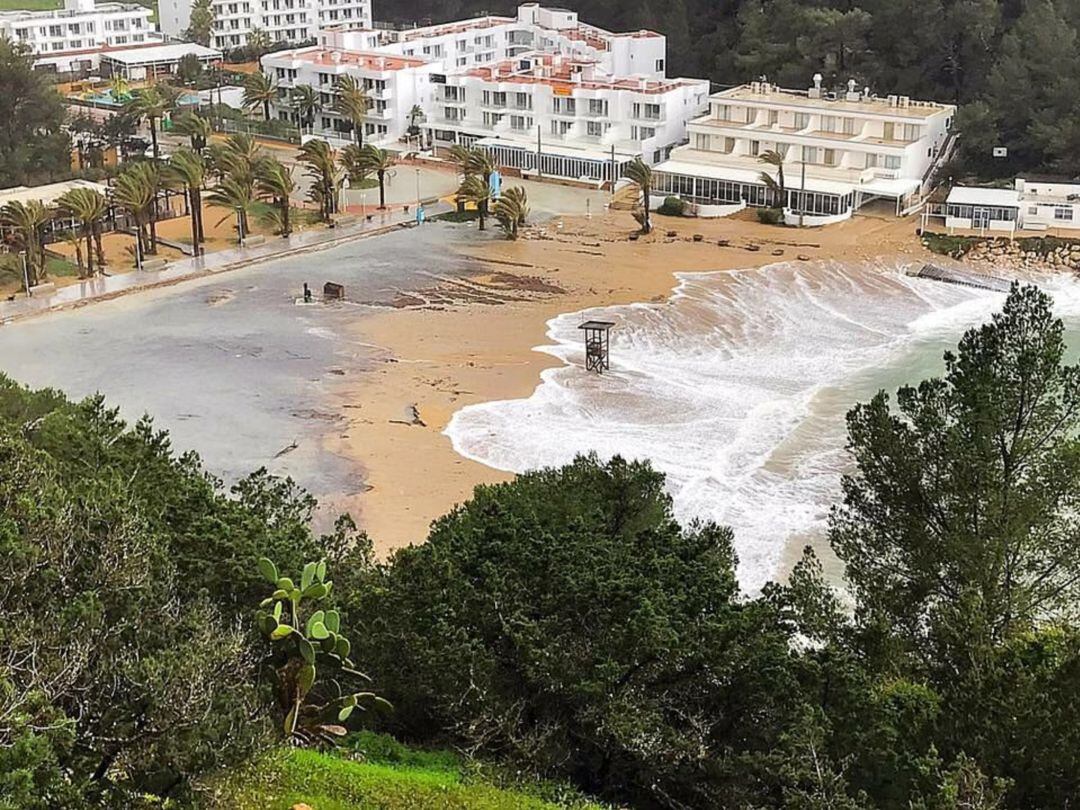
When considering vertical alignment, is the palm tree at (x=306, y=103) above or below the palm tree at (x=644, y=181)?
above

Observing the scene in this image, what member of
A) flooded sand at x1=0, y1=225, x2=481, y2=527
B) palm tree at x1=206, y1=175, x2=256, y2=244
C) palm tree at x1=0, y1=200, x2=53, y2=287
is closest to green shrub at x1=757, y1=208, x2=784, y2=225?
flooded sand at x1=0, y1=225, x2=481, y2=527

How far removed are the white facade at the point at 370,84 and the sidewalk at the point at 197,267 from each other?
1340cm

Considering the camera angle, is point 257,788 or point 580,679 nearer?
point 257,788

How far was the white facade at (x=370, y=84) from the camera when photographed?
64.0m

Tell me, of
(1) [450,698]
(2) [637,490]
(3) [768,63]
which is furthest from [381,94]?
(1) [450,698]

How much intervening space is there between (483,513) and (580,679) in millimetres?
4016

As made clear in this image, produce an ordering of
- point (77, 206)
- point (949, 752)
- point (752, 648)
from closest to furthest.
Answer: point (949, 752)
point (752, 648)
point (77, 206)

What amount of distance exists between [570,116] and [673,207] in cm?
1025

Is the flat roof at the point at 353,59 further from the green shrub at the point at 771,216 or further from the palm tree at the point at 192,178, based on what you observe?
the green shrub at the point at 771,216

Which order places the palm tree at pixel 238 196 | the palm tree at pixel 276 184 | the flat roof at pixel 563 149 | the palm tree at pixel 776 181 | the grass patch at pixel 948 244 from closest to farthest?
the grass patch at pixel 948 244, the palm tree at pixel 238 196, the palm tree at pixel 276 184, the palm tree at pixel 776 181, the flat roof at pixel 563 149

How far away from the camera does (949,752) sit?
11.4 meters

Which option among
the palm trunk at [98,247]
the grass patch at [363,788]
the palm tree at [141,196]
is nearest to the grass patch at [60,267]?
the palm trunk at [98,247]

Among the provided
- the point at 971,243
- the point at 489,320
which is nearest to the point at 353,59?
the point at 489,320

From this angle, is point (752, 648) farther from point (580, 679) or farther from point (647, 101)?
point (647, 101)
